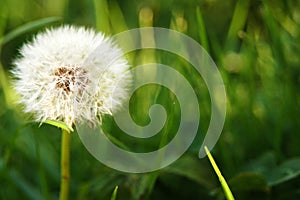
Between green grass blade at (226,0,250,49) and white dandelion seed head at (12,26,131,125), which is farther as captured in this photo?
green grass blade at (226,0,250,49)

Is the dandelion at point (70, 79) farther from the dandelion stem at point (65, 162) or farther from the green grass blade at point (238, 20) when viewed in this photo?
the green grass blade at point (238, 20)

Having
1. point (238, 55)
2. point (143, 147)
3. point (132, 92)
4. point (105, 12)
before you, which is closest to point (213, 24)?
point (238, 55)

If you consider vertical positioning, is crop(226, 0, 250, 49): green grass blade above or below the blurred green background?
above

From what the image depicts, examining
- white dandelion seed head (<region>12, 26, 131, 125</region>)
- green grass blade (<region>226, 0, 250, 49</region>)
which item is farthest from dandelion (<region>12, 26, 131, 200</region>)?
green grass blade (<region>226, 0, 250, 49</region>)

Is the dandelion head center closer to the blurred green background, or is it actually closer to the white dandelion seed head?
the white dandelion seed head

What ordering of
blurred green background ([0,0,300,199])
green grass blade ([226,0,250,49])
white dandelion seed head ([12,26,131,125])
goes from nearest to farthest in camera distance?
white dandelion seed head ([12,26,131,125]), blurred green background ([0,0,300,199]), green grass blade ([226,0,250,49])

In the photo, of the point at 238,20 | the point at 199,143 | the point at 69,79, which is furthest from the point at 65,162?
the point at 238,20

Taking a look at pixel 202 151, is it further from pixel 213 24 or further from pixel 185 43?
pixel 213 24

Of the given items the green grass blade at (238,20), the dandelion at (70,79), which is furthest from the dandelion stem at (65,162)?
the green grass blade at (238,20)
